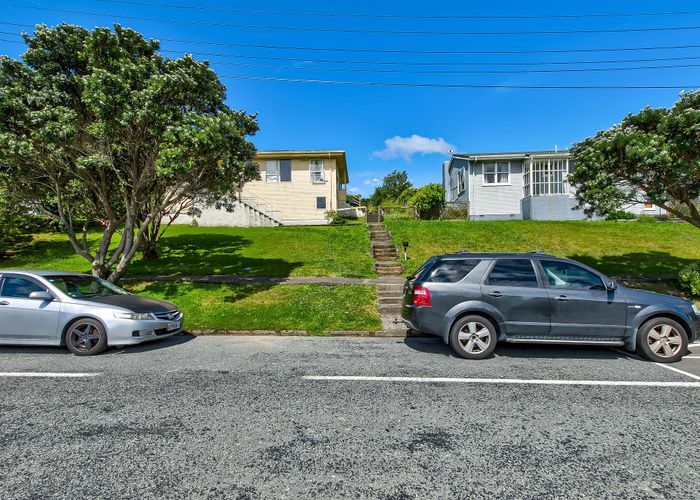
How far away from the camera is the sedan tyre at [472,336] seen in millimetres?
5949

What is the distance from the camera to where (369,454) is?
3.08 metres

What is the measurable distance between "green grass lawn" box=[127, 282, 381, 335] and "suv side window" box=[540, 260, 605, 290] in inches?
151

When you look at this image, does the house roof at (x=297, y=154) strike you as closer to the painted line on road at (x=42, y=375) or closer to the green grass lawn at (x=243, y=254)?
the green grass lawn at (x=243, y=254)

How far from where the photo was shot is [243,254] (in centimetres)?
1622

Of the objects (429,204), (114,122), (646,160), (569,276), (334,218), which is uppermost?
(429,204)

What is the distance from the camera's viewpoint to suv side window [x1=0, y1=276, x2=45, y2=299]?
6395 mm

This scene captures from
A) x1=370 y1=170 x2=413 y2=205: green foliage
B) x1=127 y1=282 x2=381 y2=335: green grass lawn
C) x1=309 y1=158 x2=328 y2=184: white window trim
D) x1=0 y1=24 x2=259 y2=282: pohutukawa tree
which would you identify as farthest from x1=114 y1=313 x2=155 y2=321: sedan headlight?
x1=370 y1=170 x2=413 y2=205: green foliage

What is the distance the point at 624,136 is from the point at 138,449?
1313 centimetres

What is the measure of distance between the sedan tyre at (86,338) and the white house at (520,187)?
2336cm

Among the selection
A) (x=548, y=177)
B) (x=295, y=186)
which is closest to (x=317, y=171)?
(x=295, y=186)

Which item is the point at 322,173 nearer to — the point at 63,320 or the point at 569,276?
the point at 63,320

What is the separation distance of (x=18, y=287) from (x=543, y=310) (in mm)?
9297

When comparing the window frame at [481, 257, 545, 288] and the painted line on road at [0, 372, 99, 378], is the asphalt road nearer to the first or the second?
the painted line on road at [0, 372, 99, 378]

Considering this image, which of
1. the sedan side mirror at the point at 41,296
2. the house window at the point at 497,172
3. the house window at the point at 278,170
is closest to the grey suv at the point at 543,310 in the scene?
the sedan side mirror at the point at 41,296
